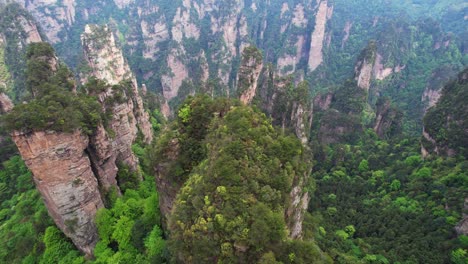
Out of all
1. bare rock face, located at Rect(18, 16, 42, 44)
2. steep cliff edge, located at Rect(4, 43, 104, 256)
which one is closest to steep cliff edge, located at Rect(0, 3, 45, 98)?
bare rock face, located at Rect(18, 16, 42, 44)

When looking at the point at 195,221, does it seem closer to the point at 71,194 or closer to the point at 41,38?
the point at 71,194

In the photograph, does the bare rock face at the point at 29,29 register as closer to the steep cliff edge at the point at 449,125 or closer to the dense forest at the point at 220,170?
the dense forest at the point at 220,170

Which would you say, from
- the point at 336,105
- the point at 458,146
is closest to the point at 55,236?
the point at 458,146

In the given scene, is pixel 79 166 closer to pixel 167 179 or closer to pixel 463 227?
pixel 167 179

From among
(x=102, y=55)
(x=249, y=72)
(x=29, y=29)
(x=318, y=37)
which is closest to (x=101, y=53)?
(x=102, y=55)

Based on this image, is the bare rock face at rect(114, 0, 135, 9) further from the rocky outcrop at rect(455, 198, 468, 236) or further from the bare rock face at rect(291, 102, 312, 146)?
the rocky outcrop at rect(455, 198, 468, 236)
